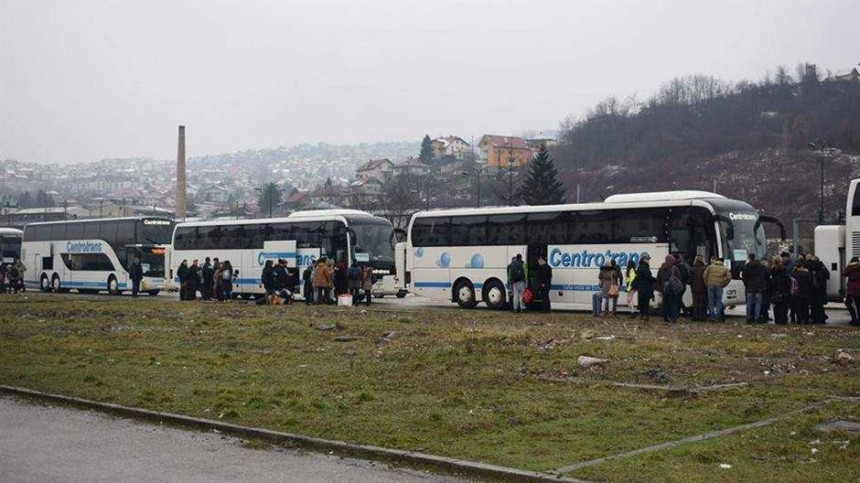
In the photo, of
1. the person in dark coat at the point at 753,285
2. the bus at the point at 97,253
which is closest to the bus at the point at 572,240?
the person in dark coat at the point at 753,285

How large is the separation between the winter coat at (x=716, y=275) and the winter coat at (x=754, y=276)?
433 mm

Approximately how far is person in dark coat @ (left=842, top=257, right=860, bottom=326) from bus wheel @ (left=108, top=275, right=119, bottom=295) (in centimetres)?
3651

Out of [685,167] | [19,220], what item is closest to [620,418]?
[685,167]

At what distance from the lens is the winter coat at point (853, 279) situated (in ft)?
77.4

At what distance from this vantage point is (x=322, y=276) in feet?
111

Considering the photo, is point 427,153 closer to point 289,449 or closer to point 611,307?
point 611,307

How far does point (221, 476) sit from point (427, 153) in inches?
7295

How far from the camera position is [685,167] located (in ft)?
349

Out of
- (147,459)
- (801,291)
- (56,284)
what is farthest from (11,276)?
(147,459)

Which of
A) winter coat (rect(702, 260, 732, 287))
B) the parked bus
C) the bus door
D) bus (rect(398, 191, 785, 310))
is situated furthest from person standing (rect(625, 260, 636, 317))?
the parked bus

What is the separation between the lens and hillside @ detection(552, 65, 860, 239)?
96812 millimetres

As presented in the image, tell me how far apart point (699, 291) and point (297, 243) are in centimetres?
1933

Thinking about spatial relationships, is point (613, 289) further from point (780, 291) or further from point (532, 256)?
point (532, 256)

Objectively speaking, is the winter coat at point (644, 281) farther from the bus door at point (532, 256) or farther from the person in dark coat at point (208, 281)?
the person in dark coat at point (208, 281)
